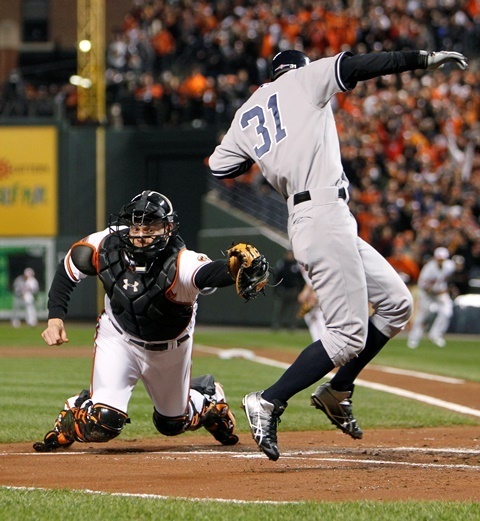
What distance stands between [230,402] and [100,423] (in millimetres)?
3668

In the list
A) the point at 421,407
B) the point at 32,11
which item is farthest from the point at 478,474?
the point at 32,11

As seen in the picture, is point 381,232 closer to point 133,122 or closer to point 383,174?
point 383,174

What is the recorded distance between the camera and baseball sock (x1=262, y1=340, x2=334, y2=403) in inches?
232

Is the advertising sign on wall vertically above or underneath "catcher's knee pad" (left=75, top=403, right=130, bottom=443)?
underneath

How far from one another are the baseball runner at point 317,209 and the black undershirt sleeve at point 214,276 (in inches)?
15.3

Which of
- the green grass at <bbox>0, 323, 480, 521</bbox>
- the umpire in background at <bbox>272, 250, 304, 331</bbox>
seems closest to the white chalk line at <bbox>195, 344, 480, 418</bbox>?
the green grass at <bbox>0, 323, 480, 521</bbox>

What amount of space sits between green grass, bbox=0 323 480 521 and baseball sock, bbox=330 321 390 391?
1480mm

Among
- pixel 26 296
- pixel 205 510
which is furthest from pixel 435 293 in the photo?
pixel 205 510

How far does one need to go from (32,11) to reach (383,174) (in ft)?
67.3

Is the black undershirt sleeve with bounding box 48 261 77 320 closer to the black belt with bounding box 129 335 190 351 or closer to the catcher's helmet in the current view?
the black belt with bounding box 129 335 190 351

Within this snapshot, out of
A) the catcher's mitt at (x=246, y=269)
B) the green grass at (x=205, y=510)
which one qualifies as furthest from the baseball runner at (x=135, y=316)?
the green grass at (x=205, y=510)

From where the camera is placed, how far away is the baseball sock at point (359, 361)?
620 centimetres

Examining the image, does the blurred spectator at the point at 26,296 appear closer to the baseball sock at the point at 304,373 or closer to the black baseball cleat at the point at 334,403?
the black baseball cleat at the point at 334,403

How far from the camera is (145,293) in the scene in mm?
6422
